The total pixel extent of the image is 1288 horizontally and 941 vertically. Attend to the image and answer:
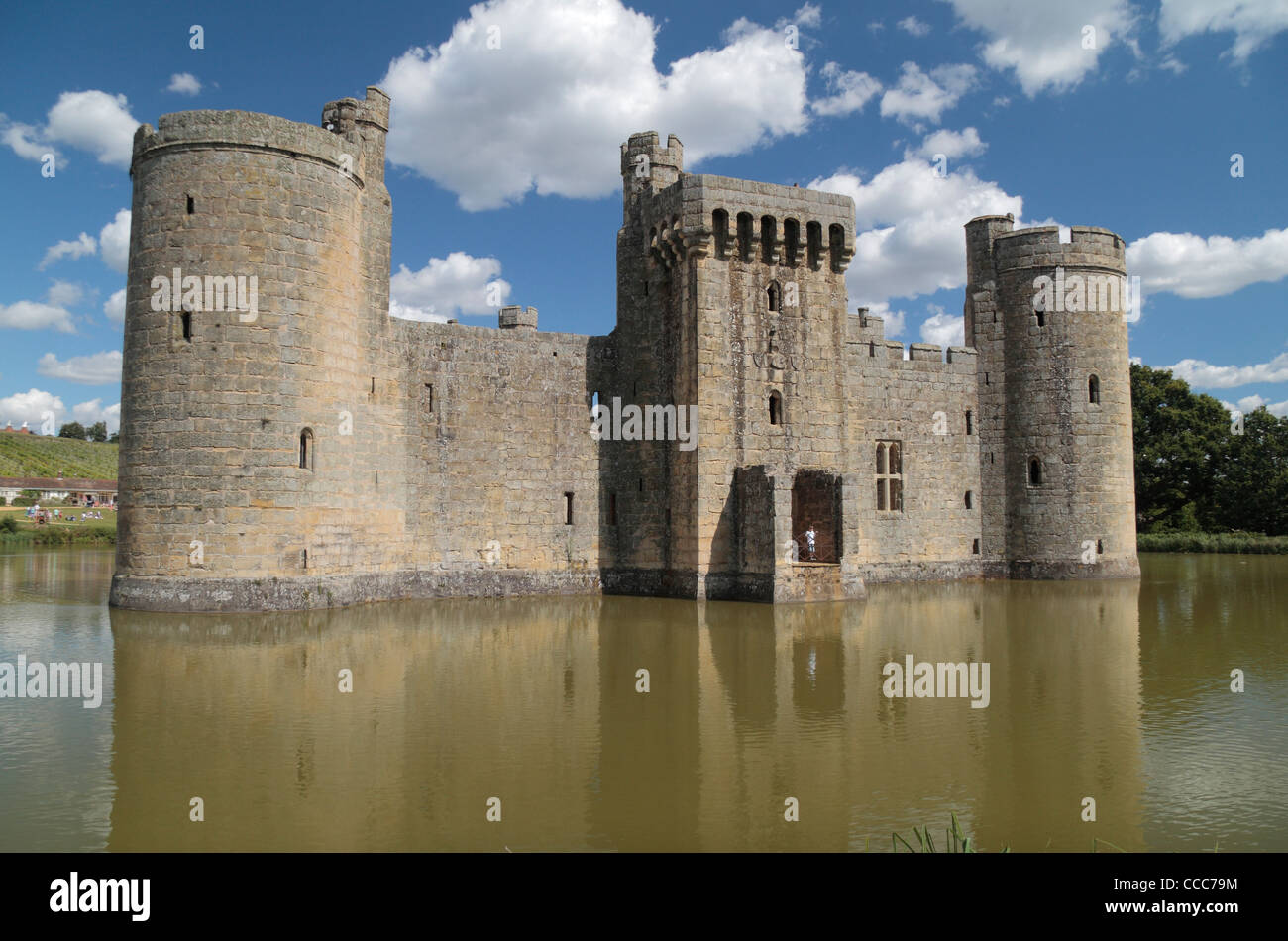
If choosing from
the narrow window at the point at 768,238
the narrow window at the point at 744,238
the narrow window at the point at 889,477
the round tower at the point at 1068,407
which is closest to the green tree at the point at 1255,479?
the round tower at the point at 1068,407

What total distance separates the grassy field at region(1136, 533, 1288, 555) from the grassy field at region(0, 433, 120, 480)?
66548mm

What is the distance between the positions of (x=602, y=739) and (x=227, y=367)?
11479 millimetres

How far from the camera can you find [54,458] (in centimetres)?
6719

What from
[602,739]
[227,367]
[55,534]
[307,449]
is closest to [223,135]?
[227,367]

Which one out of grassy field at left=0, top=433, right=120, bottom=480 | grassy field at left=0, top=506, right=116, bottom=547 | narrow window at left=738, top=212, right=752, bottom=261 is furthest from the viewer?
grassy field at left=0, top=433, right=120, bottom=480

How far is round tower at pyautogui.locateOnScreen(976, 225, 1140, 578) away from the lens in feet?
78.3

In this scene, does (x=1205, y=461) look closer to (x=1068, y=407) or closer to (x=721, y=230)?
(x=1068, y=407)

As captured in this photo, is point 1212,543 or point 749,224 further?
point 1212,543

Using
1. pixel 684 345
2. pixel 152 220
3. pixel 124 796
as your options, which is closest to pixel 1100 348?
pixel 684 345

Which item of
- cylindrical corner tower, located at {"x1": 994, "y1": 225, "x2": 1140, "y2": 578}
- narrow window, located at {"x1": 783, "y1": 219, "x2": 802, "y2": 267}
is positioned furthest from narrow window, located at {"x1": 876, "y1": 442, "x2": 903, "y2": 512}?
narrow window, located at {"x1": 783, "y1": 219, "x2": 802, "y2": 267}

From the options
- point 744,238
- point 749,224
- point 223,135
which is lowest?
point 744,238

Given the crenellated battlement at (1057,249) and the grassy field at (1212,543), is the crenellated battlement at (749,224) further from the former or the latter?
the grassy field at (1212,543)

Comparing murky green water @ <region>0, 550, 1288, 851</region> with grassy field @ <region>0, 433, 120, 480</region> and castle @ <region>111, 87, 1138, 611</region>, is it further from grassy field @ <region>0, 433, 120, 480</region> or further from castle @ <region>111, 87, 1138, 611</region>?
grassy field @ <region>0, 433, 120, 480</region>
